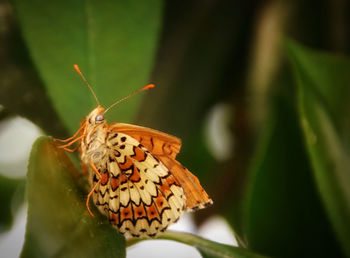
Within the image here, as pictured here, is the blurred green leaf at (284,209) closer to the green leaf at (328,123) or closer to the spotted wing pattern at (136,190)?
the green leaf at (328,123)

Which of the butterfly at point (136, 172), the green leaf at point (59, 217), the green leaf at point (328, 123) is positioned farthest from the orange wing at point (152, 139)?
the green leaf at point (328, 123)

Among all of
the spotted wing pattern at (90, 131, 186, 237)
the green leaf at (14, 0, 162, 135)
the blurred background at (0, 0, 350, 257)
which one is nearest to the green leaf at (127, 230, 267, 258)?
the spotted wing pattern at (90, 131, 186, 237)

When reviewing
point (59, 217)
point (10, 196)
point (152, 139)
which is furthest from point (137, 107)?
point (59, 217)

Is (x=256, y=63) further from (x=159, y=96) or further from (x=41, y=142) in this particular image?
(x=41, y=142)

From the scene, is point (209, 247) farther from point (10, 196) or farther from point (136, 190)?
point (10, 196)

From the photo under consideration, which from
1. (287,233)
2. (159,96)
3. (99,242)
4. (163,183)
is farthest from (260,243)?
(159,96)
